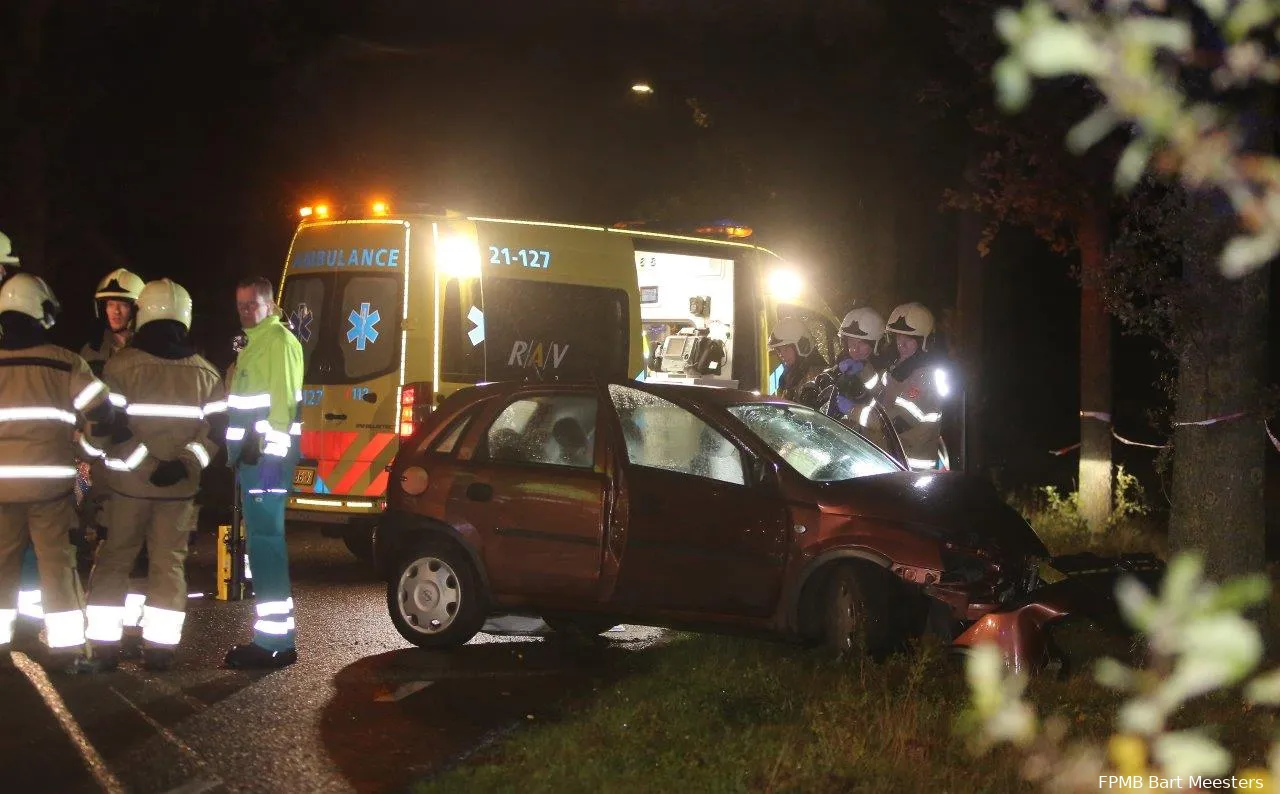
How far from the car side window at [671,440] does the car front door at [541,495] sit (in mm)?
173

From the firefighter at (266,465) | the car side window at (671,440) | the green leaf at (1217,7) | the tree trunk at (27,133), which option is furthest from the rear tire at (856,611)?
the tree trunk at (27,133)

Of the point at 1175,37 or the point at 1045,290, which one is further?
the point at 1045,290

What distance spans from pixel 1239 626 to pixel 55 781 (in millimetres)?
4634

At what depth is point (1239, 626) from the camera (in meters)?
1.69

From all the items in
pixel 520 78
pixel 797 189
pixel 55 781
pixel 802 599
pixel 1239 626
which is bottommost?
pixel 55 781

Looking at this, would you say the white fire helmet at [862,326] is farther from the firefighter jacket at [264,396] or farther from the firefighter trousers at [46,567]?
the firefighter trousers at [46,567]

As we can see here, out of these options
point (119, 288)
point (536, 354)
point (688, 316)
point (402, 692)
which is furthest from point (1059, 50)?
point (688, 316)

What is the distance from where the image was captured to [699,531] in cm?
716

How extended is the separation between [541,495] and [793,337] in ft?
14.8

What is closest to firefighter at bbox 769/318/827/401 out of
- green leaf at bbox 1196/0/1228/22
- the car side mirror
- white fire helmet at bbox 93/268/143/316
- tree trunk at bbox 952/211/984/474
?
the car side mirror

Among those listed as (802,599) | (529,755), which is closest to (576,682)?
(802,599)

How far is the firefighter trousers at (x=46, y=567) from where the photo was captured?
6.97 m

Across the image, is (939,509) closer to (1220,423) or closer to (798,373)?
(1220,423)

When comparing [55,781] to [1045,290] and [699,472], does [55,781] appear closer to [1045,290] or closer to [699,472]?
[699,472]
